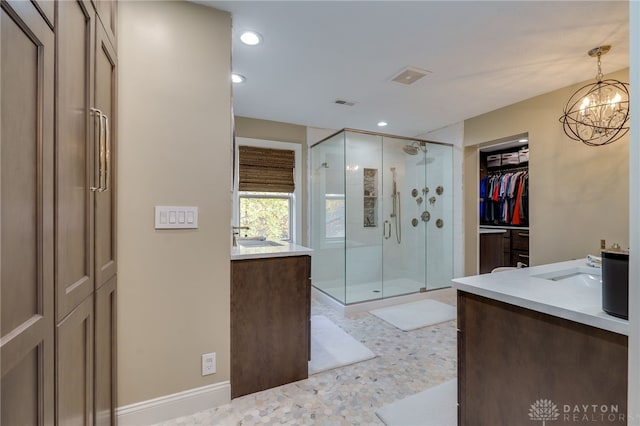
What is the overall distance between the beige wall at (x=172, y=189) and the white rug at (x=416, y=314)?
195 cm

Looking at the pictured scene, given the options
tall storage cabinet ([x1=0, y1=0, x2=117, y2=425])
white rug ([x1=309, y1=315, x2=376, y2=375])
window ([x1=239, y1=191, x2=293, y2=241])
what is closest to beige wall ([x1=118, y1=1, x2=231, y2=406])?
tall storage cabinet ([x1=0, y1=0, x2=117, y2=425])

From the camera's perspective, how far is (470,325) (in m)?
1.38

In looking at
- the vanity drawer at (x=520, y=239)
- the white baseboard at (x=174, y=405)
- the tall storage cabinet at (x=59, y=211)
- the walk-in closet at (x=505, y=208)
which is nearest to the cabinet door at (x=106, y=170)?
the tall storage cabinet at (x=59, y=211)

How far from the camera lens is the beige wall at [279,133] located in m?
3.69

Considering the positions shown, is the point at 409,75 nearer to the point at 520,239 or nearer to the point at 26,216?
the point at 26,216

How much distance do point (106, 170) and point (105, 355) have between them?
2.78ft

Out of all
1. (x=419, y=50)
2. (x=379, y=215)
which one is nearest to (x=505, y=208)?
(x=379, y=215)

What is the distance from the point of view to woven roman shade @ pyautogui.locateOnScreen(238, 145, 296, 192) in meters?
3.69

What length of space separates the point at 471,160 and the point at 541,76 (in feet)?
4.63

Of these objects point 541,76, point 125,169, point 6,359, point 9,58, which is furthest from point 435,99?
point 6,359

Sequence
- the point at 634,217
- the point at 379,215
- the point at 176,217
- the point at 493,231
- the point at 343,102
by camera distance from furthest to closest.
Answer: the point at 493,231
the point at 379,215
the point at 343,102
the point at 176,217
the point at 634,217

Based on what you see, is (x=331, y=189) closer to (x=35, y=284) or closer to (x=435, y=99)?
(x=435, y=99)

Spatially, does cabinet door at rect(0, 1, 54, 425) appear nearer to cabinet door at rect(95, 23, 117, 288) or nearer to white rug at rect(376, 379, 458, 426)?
cabinet door at rect(95, 23, 117, 288)

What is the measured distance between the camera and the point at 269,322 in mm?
1915
